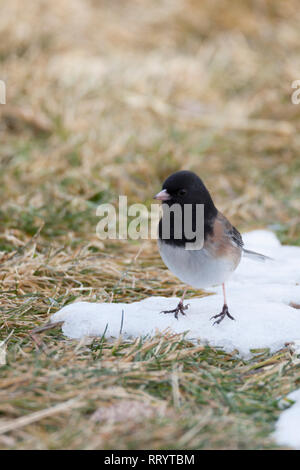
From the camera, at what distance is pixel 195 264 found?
226 centimetres

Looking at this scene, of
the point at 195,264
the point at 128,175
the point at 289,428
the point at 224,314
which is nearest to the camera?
the point at 289,428

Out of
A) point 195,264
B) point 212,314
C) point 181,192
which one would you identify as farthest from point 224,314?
point 181,192

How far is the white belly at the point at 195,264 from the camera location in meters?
2.25

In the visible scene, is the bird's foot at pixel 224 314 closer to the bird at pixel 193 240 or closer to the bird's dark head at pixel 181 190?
the bird at pixel 193 240

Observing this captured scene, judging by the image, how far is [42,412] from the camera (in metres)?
1.66

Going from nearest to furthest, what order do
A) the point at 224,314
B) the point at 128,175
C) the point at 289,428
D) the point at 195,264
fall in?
the point at 289,428
the point at 195,264
the point at 224,314
the point at 128,175

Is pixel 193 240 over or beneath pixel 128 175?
beneath

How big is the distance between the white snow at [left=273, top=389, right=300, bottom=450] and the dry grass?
0.04m

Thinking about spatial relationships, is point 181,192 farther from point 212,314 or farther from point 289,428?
point 289,428

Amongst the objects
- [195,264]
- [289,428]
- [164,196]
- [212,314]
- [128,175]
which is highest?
[128,175]

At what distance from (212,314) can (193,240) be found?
37cm

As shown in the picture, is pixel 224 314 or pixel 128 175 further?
pixel 128 175

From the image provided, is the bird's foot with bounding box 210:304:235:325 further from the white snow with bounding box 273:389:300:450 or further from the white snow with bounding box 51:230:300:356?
the white snow with bounding box 273:389:300:450
